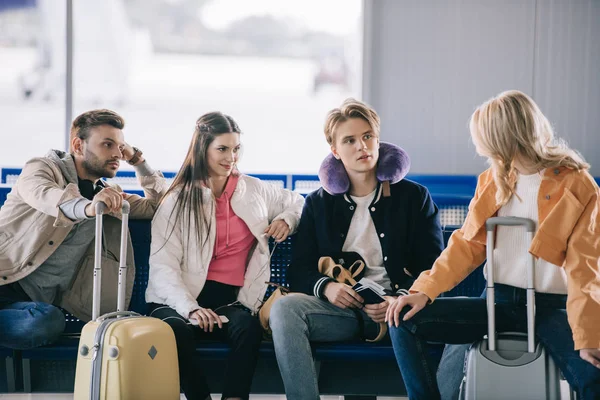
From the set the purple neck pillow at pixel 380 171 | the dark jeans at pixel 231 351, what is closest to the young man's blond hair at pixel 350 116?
the purple neck pillow at pixel 380 171

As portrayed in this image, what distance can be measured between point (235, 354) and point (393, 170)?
0.93m

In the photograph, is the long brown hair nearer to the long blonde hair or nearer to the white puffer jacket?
the white puffer jacket

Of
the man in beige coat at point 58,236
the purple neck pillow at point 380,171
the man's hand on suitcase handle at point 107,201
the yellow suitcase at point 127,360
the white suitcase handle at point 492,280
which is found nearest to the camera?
the white suitcase handle at point 492,280

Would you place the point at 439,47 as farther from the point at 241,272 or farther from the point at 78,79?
the point at 241,272

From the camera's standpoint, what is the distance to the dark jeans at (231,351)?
8.60 ft

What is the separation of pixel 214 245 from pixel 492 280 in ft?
3.76

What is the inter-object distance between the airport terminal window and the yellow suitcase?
4329 mm

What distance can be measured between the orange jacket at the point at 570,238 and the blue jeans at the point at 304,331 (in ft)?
1.10

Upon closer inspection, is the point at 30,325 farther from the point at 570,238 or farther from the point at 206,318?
the point at 570,238

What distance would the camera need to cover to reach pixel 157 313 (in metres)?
2.83

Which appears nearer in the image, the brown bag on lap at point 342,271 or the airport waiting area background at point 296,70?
the brown bag on lap at point 342,271

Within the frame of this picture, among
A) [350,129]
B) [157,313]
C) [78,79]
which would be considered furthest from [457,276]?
[78,79]

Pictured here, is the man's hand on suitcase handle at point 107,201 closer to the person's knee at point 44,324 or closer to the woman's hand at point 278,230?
the person's knee at point 44,324

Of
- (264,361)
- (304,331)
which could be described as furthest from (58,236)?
(304,331)
